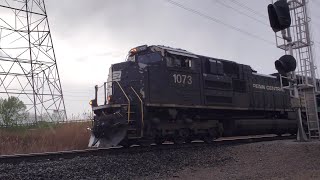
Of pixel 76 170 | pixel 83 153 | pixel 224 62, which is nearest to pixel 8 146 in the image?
pixel 83 153

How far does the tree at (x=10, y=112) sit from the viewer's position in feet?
57.1

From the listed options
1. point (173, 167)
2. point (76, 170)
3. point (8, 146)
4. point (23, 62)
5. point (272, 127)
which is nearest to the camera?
point (76, 170)

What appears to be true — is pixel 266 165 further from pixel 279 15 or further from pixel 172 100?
pixel 172 100

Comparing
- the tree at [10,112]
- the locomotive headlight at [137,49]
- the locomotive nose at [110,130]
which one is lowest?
the locomotive nose at [110,130]

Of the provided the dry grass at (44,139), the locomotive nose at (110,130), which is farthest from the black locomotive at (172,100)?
A: the dry grass at (44,139)

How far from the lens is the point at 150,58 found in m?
12.2

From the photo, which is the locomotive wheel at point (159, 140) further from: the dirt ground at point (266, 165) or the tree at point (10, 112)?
→ the tree at point (10, 112)

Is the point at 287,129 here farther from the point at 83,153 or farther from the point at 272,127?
the point at 83,153

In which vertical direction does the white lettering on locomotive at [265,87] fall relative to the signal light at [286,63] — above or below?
above

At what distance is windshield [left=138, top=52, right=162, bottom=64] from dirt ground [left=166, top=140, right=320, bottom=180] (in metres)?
3.79

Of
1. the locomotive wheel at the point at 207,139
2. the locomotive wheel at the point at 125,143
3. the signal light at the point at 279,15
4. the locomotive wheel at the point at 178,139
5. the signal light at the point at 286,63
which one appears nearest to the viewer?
the signal light at the point at 279,15

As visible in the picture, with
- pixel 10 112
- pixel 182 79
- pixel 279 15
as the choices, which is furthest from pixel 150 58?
pixel 10 112

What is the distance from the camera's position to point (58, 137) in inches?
547

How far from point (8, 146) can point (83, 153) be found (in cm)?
406
